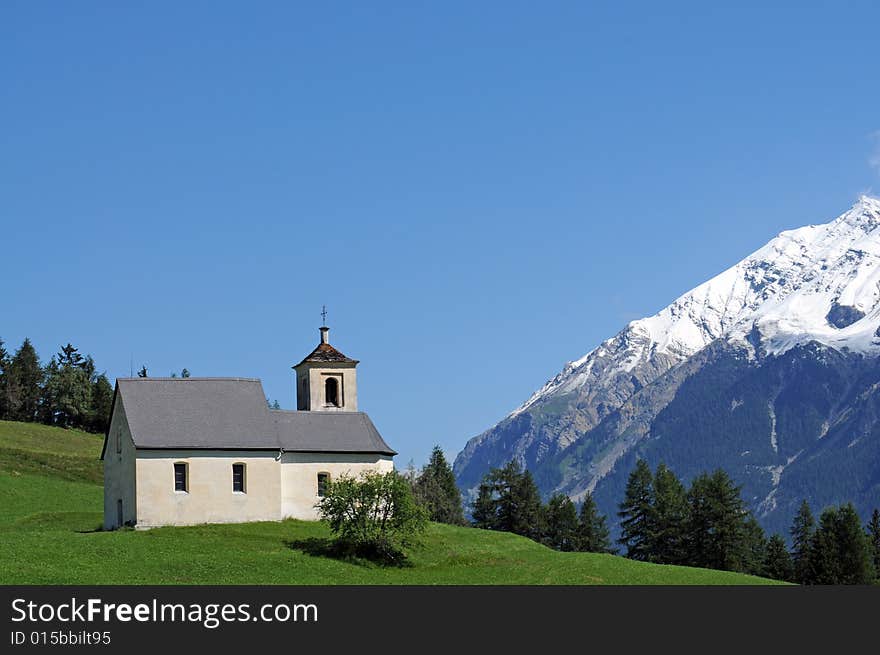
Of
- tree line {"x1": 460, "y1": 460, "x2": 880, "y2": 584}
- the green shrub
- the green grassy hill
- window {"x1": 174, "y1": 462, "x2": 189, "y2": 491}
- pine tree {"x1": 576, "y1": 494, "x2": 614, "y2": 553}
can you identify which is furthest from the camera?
pine tree {"x1": 576, "y1": 494, "x2": 614, "y2": 553}

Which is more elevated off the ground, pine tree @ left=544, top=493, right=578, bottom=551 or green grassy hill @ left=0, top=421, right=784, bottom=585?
pine tree @ left=544, top=493, right=578, bottom=551

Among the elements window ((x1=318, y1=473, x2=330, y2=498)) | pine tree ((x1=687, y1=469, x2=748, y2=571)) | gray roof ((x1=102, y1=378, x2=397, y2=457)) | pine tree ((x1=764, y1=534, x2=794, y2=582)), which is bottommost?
pine tree ((x1=764, y1=534, x2=794, y2=582))

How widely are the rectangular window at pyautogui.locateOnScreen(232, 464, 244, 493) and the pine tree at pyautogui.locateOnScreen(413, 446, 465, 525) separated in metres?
51.8

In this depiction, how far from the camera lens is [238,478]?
82.1 meters

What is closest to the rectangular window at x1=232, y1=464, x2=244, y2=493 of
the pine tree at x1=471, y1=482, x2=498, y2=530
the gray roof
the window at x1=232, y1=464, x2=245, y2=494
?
the window at x1=232, y1=464, x2=245, y2=494

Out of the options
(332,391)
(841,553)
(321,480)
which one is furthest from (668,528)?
(321,480)

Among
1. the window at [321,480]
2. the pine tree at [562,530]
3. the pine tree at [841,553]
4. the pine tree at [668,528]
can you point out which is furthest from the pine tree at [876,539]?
the window at [321,480]

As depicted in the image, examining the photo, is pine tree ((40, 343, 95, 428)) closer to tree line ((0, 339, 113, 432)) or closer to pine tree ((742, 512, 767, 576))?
tree line ((0, 339, 113, 432))

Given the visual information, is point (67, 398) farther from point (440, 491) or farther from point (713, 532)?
point (713, 532)

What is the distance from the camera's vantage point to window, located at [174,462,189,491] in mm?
80062
